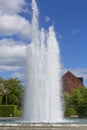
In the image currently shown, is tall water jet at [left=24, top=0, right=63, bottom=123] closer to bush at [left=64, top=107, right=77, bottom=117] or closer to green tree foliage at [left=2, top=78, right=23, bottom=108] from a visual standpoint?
bush at [left=64, top=107, right=77, bottom=117]

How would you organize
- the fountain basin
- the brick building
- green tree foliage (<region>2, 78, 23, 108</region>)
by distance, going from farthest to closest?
the brick building → green tree foliage (<region>2, 78, 23, 108</region>) → the fountain basin

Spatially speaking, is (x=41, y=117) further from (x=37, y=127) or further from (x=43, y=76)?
(x=37, y=127)

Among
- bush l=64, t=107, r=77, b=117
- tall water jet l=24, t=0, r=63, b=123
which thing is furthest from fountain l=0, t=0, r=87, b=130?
bush l=64, t=107, r=77, b=117

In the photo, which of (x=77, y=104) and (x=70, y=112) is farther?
(x=77, y=104)

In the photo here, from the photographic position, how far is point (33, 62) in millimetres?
24328

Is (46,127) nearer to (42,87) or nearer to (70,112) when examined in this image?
(42,87)

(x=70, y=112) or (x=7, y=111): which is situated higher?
(x=7, y=111)

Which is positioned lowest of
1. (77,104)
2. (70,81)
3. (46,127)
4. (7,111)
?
(46,127)

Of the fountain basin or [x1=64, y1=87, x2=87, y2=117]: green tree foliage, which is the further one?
[x1=64, y1=87, x2=87, y2=117]: green tree foliage

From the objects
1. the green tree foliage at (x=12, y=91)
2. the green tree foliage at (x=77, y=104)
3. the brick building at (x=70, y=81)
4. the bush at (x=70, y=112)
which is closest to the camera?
the bush at (x=70, y=112)

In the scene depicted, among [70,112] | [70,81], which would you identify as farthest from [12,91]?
[70,81]

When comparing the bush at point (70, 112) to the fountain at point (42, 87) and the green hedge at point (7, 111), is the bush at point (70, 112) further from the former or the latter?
the fountain at point (42, 87)

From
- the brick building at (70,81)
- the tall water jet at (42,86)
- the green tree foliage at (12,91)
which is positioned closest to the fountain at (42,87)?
the tall water jet at (42,86)

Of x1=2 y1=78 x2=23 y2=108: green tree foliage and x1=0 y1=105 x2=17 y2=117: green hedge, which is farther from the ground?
x1=2 y1=78 x2=23 y2=108: green tree foliage
